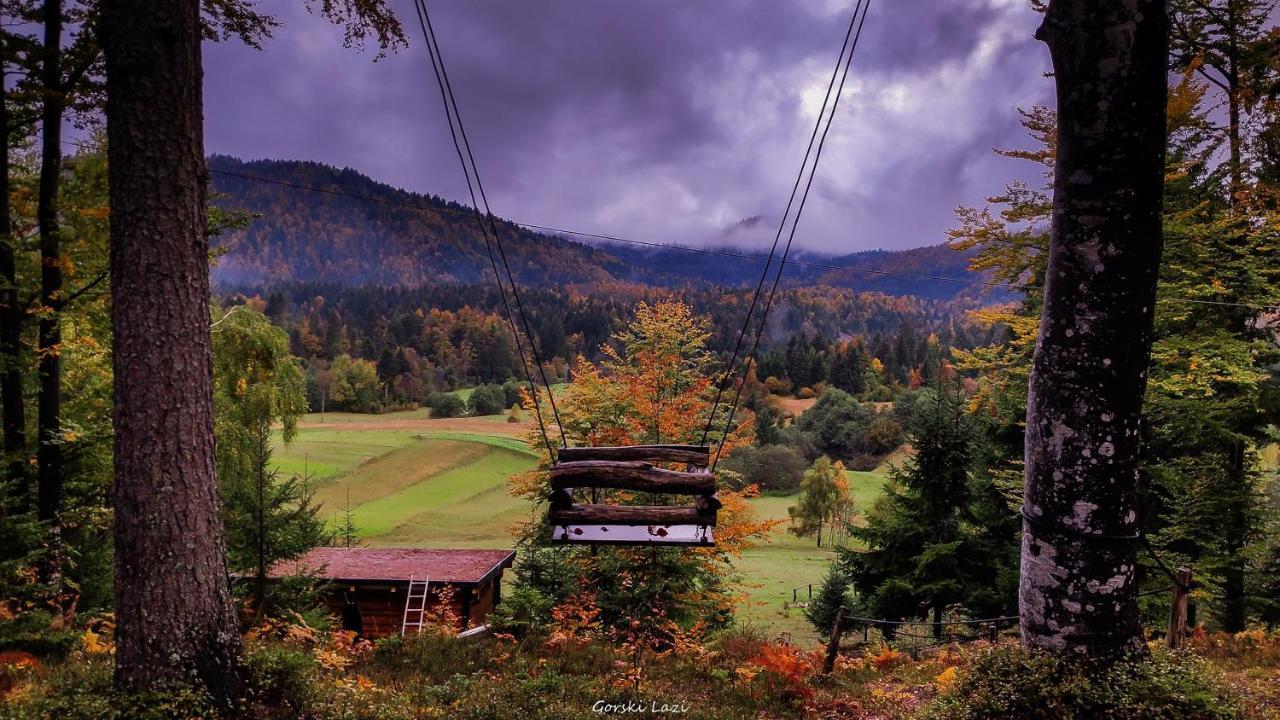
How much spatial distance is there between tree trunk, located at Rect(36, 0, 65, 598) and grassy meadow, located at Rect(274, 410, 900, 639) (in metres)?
20.3

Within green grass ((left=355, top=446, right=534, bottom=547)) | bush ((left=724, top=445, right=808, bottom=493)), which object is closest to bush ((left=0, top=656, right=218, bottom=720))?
green grass ((left=355, top=446, right=534, bottom=547))

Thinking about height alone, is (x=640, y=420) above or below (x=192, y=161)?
below

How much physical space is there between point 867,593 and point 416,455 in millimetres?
49572

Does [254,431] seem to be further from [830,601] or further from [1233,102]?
[1233,102]

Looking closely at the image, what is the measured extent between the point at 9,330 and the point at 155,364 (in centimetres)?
671

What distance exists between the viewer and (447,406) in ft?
272

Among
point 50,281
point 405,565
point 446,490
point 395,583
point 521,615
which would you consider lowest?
point 446,490

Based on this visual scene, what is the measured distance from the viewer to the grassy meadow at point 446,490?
36594mm

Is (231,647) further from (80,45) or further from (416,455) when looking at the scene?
(416,455)

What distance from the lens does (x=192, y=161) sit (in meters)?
4.40

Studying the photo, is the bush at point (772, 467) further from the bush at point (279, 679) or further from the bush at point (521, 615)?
the bush at point (279, 679)

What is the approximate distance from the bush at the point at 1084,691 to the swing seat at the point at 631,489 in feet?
7.18

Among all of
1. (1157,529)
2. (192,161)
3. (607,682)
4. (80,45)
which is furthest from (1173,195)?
(80,45)

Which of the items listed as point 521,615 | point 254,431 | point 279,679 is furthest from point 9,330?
point 521,615
